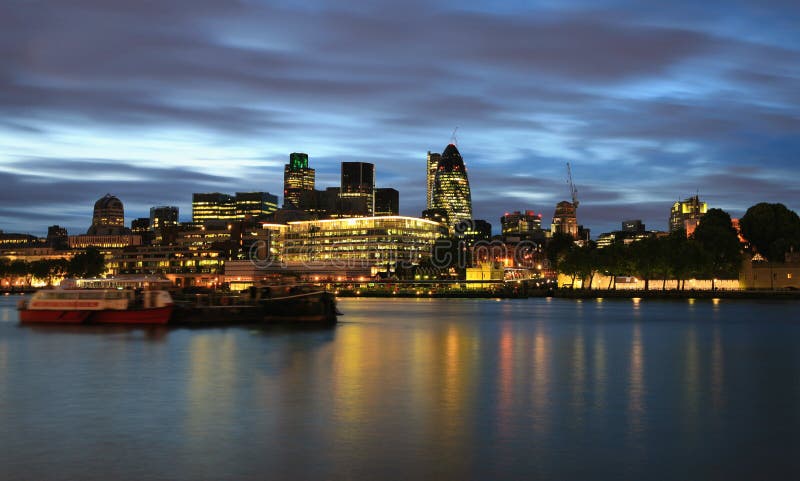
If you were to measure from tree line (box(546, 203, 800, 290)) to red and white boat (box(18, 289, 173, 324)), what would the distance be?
107 meters

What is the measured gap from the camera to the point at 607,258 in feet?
556

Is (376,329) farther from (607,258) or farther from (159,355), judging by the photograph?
(607,258)

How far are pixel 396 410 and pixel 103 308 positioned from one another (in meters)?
56.2

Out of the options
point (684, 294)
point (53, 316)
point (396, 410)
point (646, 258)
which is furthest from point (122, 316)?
point (684, 294)

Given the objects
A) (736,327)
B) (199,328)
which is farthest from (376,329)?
(736,327)

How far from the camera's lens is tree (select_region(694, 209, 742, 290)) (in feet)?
503

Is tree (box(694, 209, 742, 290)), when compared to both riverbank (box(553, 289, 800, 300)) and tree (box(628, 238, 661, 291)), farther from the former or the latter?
tree (box(628, 238, 661, 291))

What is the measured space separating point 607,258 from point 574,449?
152437mm

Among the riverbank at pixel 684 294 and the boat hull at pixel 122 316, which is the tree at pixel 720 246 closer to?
the riverbank at pixel 684 294

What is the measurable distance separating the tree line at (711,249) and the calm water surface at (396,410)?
9739 cm

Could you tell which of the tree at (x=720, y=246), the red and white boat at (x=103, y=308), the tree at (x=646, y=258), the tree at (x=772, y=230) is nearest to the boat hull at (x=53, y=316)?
the red and white boat at (x=103, y=308)

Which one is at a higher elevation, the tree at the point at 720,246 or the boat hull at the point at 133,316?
the tree at the point at 720,246

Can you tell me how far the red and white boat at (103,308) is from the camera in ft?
252

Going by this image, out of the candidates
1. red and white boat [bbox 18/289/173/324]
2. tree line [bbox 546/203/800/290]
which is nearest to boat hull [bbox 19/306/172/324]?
red and white boat [bbox 18/289/173/324]
